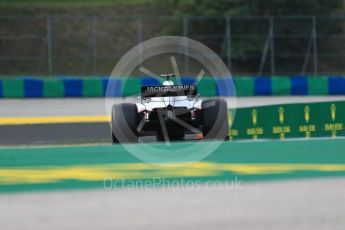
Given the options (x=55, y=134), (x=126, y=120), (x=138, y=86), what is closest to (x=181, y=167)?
(x=126, y=120)

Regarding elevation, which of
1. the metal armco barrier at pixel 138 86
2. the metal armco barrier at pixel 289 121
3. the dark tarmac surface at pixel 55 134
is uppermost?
the metal armco barrier at pixel 138 86

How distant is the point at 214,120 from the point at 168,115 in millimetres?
728

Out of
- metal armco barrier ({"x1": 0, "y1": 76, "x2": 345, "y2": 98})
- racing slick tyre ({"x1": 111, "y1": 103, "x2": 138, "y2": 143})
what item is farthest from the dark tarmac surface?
metal armco barrier ({"x1": 0, "y1": 76, "x2": 345, "y2": 98})

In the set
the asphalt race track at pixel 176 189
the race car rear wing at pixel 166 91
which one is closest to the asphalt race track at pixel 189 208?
the asphalt race track at pixel 176 189

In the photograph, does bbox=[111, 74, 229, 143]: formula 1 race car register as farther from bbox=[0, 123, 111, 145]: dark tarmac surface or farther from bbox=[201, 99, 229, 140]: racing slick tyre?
bbox=[0, 123, 111, 145]: dark tarmac surface

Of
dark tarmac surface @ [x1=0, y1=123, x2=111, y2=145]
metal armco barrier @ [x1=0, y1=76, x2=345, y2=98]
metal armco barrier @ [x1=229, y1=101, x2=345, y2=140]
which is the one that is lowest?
dark tarmac surface @ [x1=0, y1=123, x2=111, y2=145]

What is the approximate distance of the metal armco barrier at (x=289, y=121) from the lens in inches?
496

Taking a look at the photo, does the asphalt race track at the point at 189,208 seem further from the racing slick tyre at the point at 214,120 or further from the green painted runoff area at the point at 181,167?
the racing slick tyre at the point at 214,120

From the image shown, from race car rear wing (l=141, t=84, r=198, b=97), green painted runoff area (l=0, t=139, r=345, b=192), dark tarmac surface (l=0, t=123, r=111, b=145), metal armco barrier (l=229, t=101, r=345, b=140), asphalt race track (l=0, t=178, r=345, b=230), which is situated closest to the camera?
asphalt race track (l=0, t=178, r=345, b=230)

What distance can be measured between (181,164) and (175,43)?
832 inches

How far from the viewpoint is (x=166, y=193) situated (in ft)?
18.7

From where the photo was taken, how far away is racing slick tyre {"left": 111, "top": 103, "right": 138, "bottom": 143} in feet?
34.4

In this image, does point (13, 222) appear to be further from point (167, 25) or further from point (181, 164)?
point (167, 25)

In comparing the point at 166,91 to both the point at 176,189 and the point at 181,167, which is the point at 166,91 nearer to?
the point at 181,167
